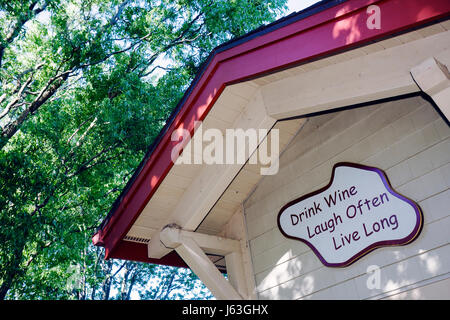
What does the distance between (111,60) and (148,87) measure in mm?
1414

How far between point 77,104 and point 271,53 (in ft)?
26.2

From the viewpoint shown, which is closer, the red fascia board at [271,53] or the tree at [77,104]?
the red fascia board at [271,53]

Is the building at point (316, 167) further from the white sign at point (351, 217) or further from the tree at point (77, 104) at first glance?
the tree at point (77, 104)

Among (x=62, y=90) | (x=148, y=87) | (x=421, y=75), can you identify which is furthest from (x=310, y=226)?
(x=62, y=90)

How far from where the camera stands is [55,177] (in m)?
7.81

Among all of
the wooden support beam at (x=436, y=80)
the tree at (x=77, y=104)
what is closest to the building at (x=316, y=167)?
the wooden support beam at (x=436, y=80)

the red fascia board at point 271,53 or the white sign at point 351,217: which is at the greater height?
the red fascia board at point 271,53

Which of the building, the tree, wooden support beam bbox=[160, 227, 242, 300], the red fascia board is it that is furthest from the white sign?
the tree

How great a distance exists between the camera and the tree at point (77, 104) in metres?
7.13

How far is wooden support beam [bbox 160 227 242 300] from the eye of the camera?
178 inches

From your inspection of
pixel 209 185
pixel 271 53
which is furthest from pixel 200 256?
pixel 271 53

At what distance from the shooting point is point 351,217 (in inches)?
162

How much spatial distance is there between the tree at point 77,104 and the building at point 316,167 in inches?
98.3

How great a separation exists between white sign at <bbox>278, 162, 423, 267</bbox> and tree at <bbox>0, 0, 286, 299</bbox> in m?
4.18
